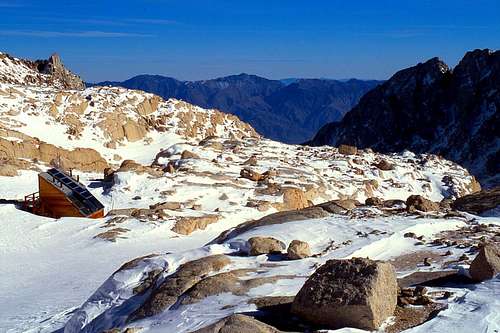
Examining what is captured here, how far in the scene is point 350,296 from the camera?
788cm

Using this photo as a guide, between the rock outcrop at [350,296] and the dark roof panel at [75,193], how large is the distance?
19.0m

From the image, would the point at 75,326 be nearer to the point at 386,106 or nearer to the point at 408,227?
the point at 408,227

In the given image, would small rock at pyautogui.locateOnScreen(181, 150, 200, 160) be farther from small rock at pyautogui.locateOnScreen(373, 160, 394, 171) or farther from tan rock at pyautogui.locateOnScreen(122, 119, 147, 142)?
small rock at pyautogui.locateOnScreen(373, 160, 394, 171)

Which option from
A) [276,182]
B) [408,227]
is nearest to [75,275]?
[408,227]

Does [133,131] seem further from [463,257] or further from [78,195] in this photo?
[463,257]

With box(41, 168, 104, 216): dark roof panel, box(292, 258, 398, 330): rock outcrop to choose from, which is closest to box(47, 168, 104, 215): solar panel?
box(41, 168, 104, 216): dark roof panel

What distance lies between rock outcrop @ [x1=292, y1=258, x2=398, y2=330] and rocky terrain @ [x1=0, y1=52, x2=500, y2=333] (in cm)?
2

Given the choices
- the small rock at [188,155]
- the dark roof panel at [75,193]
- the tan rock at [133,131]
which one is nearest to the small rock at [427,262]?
the dark roof panel at [75,193]

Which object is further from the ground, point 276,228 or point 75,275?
point 276,228

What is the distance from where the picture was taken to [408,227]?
1395 cm

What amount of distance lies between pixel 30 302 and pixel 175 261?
5676 millimetres

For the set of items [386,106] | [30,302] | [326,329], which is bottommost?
[30,302]

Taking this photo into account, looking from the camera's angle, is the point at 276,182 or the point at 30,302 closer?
the point at 30,302

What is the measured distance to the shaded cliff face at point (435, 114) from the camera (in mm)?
98875
